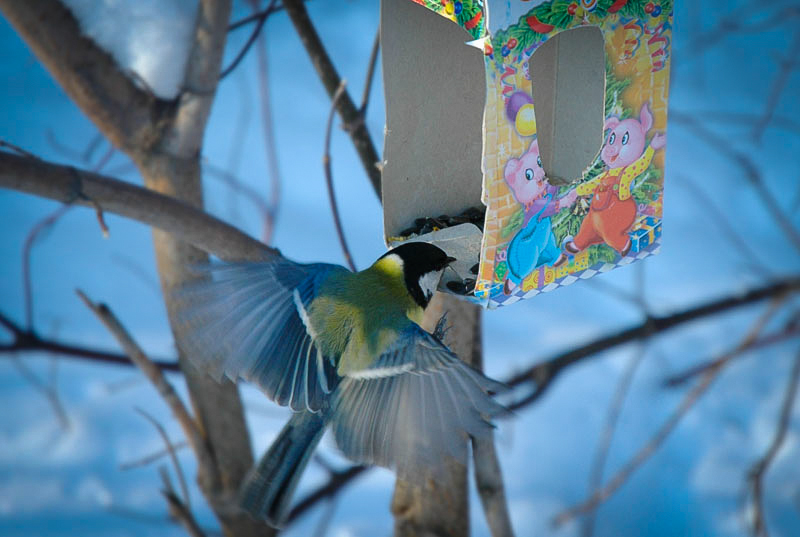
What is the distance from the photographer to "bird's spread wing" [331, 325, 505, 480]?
2.28 feet

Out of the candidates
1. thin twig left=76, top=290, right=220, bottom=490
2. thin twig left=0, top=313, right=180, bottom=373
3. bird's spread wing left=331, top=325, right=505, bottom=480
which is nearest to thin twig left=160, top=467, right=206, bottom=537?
thin twig left=76, top=290, right=220, bottom=490

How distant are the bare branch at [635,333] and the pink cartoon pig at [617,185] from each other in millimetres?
586

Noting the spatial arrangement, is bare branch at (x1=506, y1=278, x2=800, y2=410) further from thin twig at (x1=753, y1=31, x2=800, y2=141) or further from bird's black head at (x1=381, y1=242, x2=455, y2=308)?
bird's black head at (x1=381, y1=242, x2=455, y2=308)

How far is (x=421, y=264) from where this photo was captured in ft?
2.90

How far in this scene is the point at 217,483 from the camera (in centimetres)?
117

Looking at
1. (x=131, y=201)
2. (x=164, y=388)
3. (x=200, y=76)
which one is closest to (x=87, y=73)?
(x=200, y=76)

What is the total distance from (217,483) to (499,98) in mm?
740

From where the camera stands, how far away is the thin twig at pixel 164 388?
104 centimetres

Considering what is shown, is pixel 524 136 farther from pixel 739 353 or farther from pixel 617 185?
pixel 739 353

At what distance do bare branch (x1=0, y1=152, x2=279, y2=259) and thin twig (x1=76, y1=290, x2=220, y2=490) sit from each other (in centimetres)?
18

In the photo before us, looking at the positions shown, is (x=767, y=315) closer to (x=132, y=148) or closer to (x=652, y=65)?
(x=652, y=65)

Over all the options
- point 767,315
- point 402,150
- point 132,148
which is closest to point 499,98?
point 402,150

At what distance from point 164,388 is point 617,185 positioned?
26.0 inches

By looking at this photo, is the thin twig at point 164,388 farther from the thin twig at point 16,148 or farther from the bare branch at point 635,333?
the bare branch at point 635,333
